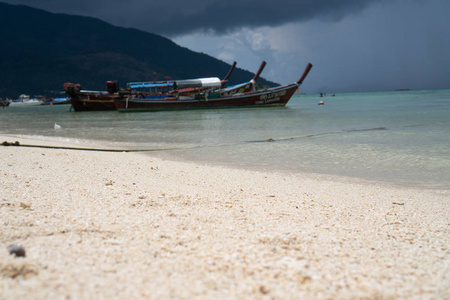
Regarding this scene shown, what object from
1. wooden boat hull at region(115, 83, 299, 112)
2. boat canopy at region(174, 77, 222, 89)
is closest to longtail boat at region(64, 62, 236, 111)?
boat canopy at region(174, 77, 222, 89)

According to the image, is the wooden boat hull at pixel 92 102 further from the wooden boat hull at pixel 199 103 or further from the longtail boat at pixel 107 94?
the wooden boat hull at pixel 199 103

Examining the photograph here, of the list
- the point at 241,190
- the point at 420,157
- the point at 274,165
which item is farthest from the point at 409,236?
the point at 420,157

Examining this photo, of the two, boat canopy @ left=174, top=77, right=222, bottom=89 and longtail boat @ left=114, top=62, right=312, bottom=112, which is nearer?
A: longtail boat @ left=114, top=62, right=312, bottom=112

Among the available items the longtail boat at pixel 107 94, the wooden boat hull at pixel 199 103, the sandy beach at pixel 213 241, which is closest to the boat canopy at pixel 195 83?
the longtail boat at pixel 107 94

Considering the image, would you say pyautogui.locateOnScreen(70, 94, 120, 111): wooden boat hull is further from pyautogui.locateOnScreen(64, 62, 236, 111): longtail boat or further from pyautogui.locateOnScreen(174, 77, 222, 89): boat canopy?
pyautogui.locateOnScreen(174, 77, 222, 89): boat canopy

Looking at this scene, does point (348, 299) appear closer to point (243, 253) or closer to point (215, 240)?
point (243, 253)

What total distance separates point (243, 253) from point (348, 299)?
2.35 feet

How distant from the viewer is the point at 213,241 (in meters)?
2.46

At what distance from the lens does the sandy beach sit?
A: 6.00 ft

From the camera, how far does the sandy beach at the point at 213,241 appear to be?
183 cm

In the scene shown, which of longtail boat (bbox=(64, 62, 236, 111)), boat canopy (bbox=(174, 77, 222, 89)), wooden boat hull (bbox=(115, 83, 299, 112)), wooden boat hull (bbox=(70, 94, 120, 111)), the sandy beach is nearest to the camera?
the sandy beach

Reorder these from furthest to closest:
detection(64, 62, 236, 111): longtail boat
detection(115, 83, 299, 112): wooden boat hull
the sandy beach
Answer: detection(64, 62, 236, 111): longtail boat
detection(115, 83, 299, 112): wooden boat hull
the sandy beach

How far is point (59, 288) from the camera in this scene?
172cm

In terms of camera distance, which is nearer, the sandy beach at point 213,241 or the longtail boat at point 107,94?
the sandy beach at point 213,241
